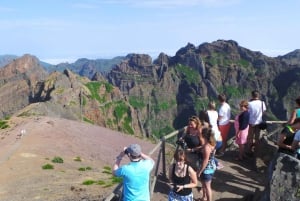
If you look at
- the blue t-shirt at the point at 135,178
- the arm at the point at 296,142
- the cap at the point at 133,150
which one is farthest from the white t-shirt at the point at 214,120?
the cap at the point at 133,150

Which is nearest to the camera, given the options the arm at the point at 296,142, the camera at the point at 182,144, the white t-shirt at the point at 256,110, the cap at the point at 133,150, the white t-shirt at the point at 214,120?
the cap at the point at 133,150

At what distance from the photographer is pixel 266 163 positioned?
60.3ft

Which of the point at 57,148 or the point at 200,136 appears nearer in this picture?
the point at 200,136

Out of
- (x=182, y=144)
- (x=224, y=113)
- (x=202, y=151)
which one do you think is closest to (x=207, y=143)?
(x=202, y=151)

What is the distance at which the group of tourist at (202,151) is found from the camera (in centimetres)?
990

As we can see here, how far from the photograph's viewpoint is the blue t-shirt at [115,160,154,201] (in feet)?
32.2

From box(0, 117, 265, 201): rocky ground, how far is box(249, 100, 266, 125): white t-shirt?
1.89 meters

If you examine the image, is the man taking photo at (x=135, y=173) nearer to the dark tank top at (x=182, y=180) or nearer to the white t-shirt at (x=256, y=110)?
the dark tank top at (x=182, y=180)

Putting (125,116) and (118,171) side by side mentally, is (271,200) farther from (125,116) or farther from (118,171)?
(125,116)

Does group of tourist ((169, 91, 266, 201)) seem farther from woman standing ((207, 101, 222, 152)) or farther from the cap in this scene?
the cap

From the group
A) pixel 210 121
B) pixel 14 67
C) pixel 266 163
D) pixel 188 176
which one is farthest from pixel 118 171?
pixel 14 67

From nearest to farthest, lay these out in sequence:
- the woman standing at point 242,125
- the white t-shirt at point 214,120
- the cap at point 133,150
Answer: the cap at point 133,150
the white t-shirt at point 214,120
the woman standing at point 242,125

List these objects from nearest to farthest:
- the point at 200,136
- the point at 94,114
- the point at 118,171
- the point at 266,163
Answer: the point at 118,171
the point at 200,136
the point at 266,163
the point at 94,114

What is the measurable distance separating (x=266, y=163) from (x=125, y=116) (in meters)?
125
